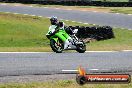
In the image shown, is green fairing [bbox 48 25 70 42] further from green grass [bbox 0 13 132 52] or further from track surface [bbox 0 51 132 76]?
green grass [bbox 0 13 132 52]

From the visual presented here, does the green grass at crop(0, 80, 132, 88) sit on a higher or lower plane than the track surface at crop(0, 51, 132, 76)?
higher

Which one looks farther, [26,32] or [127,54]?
[26,32]

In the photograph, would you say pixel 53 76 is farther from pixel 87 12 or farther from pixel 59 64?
pixel 87 12

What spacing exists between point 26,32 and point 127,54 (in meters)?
11.7

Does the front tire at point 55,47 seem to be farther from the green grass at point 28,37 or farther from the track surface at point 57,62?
the green grass at point 28,37

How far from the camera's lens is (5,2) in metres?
53.0

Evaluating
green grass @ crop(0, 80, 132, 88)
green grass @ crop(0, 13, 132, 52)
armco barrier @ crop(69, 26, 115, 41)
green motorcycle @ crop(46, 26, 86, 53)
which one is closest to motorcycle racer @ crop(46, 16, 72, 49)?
green motorcycle @ crop(46, 26, 86, 53)

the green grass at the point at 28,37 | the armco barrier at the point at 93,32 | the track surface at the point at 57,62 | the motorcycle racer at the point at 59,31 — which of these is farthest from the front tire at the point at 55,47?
the armco barrier at the point at 93,32

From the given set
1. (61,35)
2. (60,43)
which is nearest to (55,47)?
(60,43)

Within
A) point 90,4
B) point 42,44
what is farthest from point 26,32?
point 90,4

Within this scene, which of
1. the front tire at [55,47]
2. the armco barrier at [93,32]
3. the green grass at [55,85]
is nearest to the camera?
the green grass at [55,85]

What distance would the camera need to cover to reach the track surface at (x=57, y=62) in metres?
11.9

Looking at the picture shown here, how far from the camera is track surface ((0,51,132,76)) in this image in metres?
11.9

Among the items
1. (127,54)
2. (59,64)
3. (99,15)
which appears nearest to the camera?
(59,64)
